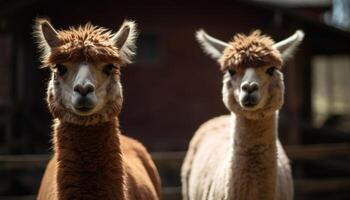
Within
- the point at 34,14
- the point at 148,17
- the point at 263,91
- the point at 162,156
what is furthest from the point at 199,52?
the point at 263,91

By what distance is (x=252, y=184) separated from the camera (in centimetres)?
486

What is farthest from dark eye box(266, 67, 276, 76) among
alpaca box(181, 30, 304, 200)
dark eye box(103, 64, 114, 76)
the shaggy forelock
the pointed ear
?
dark eye box(103, 64, 114, 76)

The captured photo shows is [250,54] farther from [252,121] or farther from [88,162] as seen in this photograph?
[88,162]

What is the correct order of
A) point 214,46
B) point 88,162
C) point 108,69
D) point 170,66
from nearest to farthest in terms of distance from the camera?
1. point 88,162
2. point 108,69
3. point 214,46
4. point 170,66

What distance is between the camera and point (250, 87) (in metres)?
4.86

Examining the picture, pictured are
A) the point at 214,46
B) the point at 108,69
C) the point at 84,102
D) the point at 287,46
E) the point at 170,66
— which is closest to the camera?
the point at 84,102

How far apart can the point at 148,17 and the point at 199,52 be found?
48.0 inches

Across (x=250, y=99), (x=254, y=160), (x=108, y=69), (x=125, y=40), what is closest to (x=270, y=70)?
(x=250, y=99)

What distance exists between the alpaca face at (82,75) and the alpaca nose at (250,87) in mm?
1119

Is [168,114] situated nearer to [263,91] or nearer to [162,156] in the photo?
[162,156]

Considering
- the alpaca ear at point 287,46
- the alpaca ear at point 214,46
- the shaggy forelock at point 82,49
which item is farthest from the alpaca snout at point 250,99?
the shaggy forelock at point 82,49

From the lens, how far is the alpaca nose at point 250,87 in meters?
4.86

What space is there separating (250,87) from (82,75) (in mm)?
1536

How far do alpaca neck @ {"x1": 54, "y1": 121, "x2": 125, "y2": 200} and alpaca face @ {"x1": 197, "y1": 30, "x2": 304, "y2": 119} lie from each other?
4.19ft
